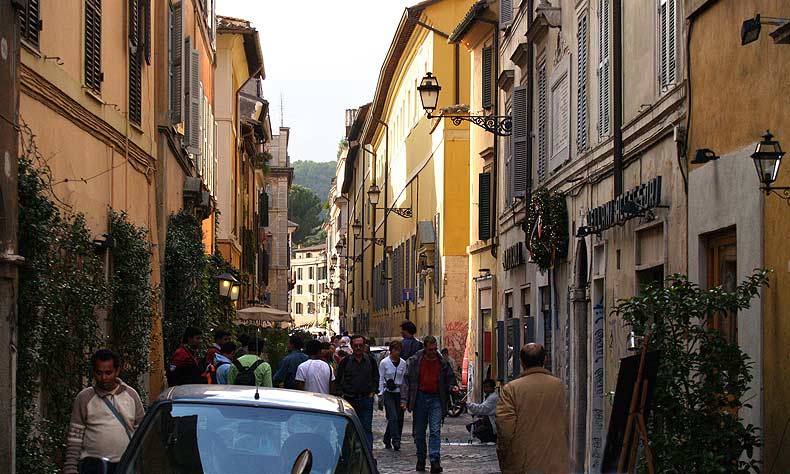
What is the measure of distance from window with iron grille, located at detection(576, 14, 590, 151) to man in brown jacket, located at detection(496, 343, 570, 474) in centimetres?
950

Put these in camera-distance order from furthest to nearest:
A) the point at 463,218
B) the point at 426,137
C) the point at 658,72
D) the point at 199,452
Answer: the point at 426,137 < the point at 463,218 < the point at 658,72 < the point at 199,452

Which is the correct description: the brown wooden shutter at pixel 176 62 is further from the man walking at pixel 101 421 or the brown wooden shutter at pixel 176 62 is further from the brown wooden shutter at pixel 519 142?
the man walking at pixel 101 421

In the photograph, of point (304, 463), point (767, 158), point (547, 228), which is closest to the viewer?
point (304, 463)

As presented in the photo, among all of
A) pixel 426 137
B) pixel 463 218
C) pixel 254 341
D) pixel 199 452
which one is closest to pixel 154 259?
pixel 254 341

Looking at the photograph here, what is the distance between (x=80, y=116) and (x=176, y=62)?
8.22m

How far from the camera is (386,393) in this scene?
2166 cm

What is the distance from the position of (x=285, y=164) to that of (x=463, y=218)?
60.6m

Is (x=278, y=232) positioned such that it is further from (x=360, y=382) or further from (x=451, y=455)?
(x=360, y=382)

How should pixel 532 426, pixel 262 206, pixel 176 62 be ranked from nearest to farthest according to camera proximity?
pixel 532 426, pixel 176 62, pixel 262 206

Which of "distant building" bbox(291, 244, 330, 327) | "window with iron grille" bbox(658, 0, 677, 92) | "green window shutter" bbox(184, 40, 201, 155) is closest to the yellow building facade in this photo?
"green window shutter" bbox(184, 40, 201, 155)

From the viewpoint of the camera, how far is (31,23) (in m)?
12.0

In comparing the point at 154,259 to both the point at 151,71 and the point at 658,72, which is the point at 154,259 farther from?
the point at 658,72

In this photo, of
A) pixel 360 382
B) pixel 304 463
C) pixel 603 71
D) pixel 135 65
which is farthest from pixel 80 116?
pixel 304 463

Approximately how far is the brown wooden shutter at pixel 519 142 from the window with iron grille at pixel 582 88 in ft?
15.4
